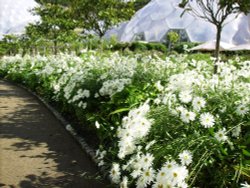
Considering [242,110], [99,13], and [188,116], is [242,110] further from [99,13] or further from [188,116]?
[99,13]

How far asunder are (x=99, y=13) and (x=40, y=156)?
1068cm

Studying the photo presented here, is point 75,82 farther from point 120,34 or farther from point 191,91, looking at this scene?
point 120,34

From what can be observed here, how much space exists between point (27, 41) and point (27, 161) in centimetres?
2460

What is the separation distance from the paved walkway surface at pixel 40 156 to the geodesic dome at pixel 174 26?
89.5 feet

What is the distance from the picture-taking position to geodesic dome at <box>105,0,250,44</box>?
33.3 m

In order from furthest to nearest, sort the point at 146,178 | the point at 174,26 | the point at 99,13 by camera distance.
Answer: the point at 174,26, the point at 99,13, the point at 146,178

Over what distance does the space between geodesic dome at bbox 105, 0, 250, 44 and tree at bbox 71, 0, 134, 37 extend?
17.4 metres

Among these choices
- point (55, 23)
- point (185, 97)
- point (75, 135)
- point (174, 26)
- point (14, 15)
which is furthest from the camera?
point (174, 26)

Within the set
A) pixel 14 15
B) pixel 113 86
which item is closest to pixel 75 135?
pixel 113 86

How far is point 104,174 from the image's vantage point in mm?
4016

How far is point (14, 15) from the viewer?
33438 mm

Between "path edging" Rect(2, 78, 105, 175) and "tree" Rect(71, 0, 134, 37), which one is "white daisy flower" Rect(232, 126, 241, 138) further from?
"tree" Rect(71, 0, 134, 37)

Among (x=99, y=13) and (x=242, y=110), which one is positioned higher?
(x=99, y=13)

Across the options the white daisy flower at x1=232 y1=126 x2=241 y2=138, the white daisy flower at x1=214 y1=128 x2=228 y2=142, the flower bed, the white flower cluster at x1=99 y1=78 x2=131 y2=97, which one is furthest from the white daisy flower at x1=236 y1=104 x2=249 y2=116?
the white flower cluster at x1=99 y1=78 x2=131 y2=97
